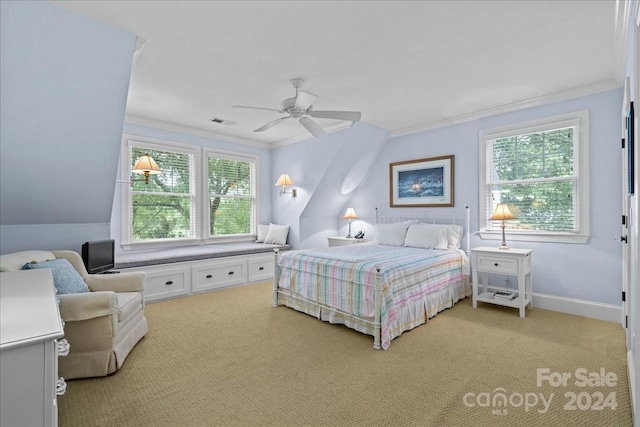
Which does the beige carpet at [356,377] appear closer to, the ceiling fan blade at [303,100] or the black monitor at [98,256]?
the black monitor at [98,256]

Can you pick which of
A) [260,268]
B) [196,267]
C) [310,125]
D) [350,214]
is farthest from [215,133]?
[350,214]

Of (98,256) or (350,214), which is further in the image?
(350,214)

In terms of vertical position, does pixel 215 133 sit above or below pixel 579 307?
above

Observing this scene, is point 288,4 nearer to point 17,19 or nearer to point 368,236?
point 17,19

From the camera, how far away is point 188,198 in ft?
17.1

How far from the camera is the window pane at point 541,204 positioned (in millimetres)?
3676

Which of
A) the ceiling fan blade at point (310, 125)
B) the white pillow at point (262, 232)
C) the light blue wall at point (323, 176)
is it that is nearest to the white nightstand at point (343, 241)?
the light blue wall at point (323, 176)

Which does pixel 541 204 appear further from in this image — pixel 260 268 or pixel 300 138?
pixel 260 268

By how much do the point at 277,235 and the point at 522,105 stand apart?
4.21m

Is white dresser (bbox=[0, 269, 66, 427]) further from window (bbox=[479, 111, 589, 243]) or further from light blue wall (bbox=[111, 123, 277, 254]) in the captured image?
window (bbox=[479, 111, 589, 243])

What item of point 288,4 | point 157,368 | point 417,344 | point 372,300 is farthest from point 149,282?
point 288,4

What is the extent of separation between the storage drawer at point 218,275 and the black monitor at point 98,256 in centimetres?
113

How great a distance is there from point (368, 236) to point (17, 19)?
4.98 metres

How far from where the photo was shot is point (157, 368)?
242cm
